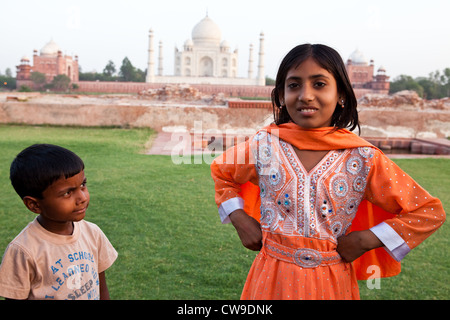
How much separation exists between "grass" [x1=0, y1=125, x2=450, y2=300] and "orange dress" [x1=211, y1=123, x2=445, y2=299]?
0.90 m

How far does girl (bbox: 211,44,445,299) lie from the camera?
0.99 meters

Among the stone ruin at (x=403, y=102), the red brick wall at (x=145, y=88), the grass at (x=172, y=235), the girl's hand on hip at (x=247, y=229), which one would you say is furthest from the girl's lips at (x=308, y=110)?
the red brick wall at (x=145, y=88)

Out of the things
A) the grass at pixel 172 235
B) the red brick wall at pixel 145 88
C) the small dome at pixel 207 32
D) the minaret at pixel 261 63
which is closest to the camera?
the grass at pixel 172 235

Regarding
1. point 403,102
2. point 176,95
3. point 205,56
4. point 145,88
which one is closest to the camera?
point 403,102

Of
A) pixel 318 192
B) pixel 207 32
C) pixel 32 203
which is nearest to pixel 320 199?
pixel 318 192

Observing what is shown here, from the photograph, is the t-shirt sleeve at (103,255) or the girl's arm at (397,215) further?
the t-shirt sleeve at (103,255)

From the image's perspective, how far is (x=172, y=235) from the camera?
254 cm

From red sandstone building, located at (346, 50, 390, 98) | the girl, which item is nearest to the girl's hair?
the girl

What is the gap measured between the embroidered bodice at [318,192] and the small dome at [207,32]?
31.4 meters

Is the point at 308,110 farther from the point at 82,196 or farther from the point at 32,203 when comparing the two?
the point at 32,203

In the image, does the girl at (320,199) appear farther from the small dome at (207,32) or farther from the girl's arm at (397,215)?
the small dome at (207,32)

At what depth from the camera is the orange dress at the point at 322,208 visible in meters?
0.98

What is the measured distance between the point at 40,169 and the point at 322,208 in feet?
2.17

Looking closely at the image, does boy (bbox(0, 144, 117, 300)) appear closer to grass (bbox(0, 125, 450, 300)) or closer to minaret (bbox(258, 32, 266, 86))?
grass (bbox(0, 125, 450, 300))
